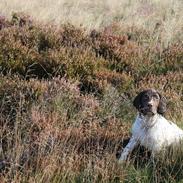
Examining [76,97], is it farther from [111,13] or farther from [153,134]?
[111,13]

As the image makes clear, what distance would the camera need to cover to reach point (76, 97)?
6500 millimetres

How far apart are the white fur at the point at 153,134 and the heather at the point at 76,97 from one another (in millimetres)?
208

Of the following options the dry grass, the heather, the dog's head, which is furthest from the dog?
the dry grass

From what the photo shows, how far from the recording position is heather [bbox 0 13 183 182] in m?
4.73

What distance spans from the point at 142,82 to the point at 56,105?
1849 millimetres

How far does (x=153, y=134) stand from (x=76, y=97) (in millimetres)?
1516

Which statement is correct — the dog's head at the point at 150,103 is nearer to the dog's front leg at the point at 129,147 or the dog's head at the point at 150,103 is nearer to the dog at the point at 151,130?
the dog at the point at 151,130

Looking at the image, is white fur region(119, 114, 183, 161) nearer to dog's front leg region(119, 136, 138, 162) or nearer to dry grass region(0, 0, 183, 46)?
dog's front leg region(119, 136, 138, 162)

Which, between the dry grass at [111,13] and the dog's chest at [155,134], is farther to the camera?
the dry grass at [111,13]

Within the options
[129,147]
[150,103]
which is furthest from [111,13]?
[129,147]

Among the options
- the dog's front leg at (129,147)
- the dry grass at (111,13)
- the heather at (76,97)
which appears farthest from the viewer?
the dry grass at (111,13)

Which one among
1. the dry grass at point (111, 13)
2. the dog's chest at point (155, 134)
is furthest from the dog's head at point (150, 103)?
the dry grass at point (111, 13)

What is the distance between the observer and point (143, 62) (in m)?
8.61

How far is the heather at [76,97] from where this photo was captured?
4.73 meters
